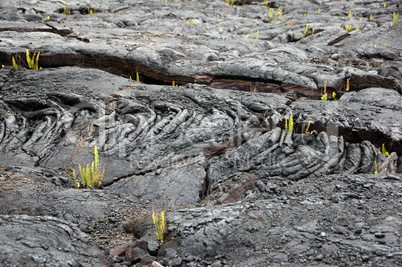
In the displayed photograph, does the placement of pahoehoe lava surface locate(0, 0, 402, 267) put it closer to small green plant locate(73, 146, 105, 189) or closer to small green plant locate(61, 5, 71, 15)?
small green plant locate(73, 146, 105, 189)

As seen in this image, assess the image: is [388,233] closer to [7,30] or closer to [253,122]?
[253,122]

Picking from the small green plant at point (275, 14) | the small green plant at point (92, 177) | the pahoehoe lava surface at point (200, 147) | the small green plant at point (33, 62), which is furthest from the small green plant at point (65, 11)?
the small green plant at point (92, 177)

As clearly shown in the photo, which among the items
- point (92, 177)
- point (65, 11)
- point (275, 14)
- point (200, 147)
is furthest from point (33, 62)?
point (275, 14)

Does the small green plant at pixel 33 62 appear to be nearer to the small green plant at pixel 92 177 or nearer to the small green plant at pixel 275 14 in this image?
the small green plant at pixel 92 177

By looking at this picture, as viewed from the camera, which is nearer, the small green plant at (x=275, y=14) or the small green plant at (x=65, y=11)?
the small green plant at (x=65, y=11)

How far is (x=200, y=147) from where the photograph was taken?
5613mm

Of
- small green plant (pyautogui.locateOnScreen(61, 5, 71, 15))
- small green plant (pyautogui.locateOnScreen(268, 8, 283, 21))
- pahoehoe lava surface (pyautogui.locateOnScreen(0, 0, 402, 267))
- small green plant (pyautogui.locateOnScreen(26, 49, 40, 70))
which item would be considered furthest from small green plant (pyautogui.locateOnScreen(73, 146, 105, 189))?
small green plant (pyautogui.locateOnScreen(268, 8, 283, 21))

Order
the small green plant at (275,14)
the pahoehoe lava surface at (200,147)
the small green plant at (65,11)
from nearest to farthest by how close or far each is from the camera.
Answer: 1. the pahoehoe lava surface at (200,147)
2. the small green plant at (65,11)
3. the small green plant at (275,14)

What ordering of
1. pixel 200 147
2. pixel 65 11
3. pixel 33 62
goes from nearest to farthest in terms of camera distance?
1. pixel 200 147
2. pixel 33 62
3. pixel 65 11

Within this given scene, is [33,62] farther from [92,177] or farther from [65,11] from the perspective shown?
[65,11]

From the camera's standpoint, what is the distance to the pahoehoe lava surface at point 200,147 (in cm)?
326

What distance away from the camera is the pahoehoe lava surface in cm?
326

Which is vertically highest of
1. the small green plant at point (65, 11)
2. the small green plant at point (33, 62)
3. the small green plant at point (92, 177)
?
the small green plant at point (65, 11)

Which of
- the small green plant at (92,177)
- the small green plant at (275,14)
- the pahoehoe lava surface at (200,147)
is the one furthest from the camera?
the small green plant at (275,14)
